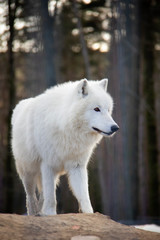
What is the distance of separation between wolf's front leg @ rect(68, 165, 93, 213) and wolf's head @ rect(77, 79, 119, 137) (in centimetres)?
58

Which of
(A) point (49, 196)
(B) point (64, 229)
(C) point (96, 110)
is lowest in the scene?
(A) point (49, 196)

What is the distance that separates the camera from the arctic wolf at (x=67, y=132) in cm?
424

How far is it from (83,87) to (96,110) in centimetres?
34

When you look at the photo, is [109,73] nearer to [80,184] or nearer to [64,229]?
[80,184]

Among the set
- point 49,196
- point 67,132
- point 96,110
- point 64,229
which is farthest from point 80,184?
point 64,229

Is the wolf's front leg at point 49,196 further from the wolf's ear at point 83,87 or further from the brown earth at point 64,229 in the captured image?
the wolf's ear at point 83,87

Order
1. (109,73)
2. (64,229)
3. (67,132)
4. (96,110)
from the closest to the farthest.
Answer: (64,229) < (96,110) < (67,132) < (109,73)

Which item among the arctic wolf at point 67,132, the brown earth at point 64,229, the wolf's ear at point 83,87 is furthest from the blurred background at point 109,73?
the brown earth at point 64,229

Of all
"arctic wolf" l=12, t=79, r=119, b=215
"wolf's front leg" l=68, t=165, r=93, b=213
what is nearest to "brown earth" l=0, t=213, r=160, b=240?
"wolf's front leg" l=68, t=165, r=93, b=213

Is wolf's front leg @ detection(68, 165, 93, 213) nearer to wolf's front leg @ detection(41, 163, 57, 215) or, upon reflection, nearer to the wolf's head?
wolf's front leg @ detection(41, 163, 57, 215)

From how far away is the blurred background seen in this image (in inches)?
380

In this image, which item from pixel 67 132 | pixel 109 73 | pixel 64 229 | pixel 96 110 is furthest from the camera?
pixel 109 73

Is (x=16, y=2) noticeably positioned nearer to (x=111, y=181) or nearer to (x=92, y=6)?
(x=92, y=6)

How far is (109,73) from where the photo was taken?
10.1 meters
